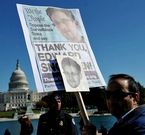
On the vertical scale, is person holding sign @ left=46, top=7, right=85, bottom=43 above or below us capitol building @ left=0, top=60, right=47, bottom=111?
below

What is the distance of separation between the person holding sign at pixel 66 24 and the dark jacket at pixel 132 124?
250 centimetres

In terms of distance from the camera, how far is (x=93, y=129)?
161 inches

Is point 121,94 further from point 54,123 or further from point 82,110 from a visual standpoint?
point 54,123

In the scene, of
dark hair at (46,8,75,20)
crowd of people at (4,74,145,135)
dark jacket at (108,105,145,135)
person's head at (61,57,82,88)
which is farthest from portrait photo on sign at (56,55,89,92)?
dark jacket at (108,105,145,135)

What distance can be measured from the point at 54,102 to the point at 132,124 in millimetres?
3612

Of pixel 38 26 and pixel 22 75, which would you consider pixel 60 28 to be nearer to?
pixel 38 26

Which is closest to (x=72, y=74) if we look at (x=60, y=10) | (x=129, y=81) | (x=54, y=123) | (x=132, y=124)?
(x=60, y=10)

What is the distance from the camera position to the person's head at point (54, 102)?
21.9ft

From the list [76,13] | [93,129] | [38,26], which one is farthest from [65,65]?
[93,129]

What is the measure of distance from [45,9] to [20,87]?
157788 mm

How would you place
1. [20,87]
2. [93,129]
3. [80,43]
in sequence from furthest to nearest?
[20,87]
[80,43]
[93,129]

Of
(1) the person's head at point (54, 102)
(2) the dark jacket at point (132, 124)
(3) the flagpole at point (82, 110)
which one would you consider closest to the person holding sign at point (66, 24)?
(3) the flagpole at point (82, 110)

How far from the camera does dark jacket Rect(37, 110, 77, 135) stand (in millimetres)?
6758

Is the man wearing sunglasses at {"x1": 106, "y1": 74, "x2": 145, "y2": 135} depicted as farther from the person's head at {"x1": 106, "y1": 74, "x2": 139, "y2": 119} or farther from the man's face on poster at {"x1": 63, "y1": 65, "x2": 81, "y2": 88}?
the man's face on poster at {"x1": 63, "y1": 65, "x2": 81, "y2": 88}
